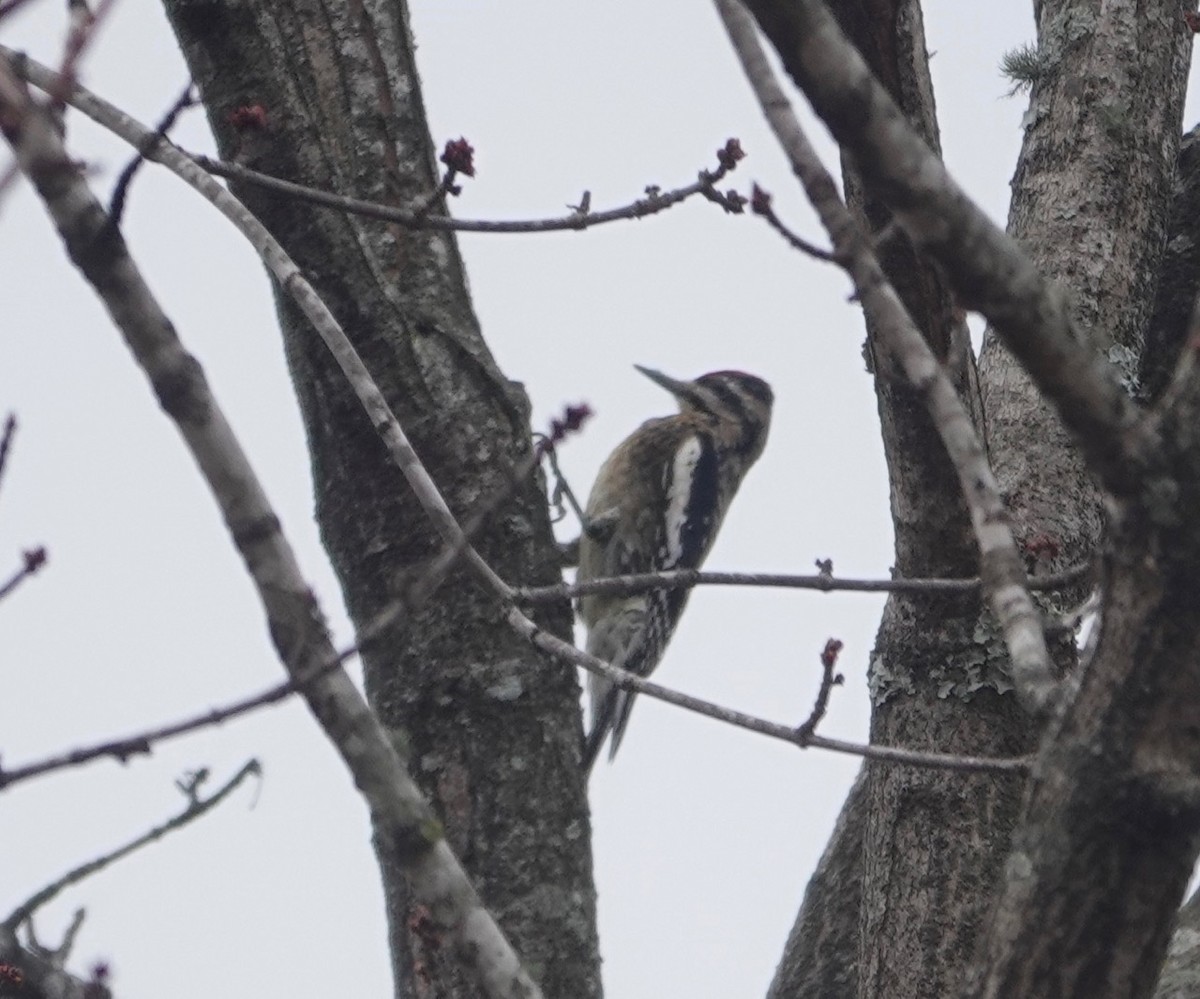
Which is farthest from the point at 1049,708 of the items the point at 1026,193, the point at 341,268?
the point at 1026,193

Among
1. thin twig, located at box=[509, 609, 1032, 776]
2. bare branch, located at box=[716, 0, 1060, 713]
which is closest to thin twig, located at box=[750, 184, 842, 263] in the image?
bare branch, located at box=[716, 0, 1060, 713]

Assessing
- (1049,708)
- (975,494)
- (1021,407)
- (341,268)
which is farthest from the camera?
(1021,407)

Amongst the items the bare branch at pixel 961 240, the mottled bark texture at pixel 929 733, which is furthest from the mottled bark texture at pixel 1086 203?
the bare branch at pixel 961 240

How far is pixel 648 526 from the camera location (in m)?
6.71

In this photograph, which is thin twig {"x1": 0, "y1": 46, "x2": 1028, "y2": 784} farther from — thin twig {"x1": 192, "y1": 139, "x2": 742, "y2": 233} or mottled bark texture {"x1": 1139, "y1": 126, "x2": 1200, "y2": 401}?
mottled bark texture {"x1": 1139, "y1": 126, "x2": 1200, "y2": 401}

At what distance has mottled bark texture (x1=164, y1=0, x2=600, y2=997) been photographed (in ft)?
9.43

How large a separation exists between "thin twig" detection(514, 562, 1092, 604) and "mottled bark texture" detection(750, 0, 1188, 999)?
1.72 ft

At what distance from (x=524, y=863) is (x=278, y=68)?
1433 mm

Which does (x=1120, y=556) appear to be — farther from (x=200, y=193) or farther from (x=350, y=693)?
(x=200, y=193)

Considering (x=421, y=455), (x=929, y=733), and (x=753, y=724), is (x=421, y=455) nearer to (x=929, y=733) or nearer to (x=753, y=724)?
(x=753, y=724)

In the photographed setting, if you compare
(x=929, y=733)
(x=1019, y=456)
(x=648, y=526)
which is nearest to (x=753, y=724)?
(x=929, y=733)

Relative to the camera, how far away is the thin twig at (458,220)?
2.81 meters

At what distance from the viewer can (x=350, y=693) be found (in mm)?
1872

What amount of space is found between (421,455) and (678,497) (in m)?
3.61
